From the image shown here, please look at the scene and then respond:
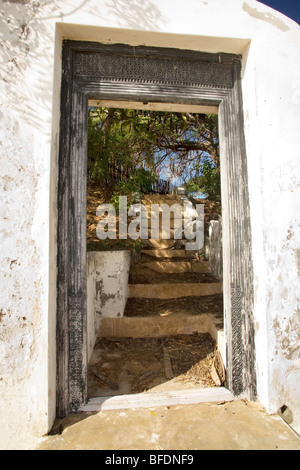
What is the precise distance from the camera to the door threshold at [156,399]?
2.11m

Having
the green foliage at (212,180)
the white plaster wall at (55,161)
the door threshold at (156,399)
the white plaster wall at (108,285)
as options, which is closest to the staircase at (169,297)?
the white plaster wall at (108,285)

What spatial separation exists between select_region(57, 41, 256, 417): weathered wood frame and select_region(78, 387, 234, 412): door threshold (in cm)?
10

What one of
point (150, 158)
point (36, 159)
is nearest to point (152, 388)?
point (36, 159)

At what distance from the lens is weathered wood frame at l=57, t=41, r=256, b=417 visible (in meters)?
2.12

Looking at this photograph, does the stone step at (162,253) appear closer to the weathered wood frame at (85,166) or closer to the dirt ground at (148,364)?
the dirt ground at (148,364)

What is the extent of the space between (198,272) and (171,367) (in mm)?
2619

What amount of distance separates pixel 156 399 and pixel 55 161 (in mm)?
2116

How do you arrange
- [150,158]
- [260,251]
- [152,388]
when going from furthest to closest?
1. [150,158]
2. [152,388]
3. [260,251]

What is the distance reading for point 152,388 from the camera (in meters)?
2.53

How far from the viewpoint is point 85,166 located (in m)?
2.23

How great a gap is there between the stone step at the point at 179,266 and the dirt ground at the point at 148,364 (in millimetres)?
1745

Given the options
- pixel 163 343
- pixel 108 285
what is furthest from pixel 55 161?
pixel 163 343

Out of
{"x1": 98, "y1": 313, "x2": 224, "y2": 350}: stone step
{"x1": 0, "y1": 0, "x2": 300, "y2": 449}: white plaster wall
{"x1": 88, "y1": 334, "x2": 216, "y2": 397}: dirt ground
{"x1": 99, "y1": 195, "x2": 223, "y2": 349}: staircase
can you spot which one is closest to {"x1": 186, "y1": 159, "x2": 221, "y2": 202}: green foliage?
{"x1": 99, "y1": 195, "x2": 223, "y2": 349}: staircase
